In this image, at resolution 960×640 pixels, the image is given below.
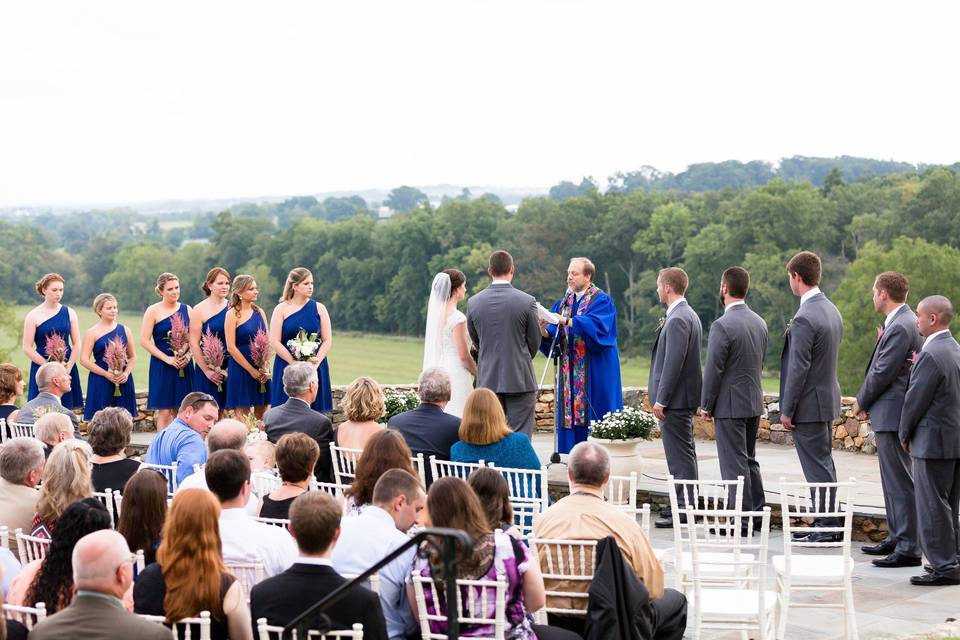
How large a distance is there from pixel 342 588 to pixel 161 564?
2.60 ft

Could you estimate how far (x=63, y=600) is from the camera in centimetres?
388

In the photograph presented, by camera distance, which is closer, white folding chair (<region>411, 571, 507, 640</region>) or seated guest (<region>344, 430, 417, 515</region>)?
white folding chair (<region>411, 571, 507, 640</region>)

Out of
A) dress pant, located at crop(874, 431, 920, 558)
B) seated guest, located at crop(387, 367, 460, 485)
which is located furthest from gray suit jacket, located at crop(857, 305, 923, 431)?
seated guest, located at crop(387, 367, 460, 485)

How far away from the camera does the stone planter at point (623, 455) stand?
8.88m

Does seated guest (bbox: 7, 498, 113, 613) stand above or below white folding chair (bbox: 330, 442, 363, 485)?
above

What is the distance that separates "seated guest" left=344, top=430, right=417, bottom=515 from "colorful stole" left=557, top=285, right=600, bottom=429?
4644mm

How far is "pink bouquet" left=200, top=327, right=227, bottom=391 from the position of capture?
10039mm

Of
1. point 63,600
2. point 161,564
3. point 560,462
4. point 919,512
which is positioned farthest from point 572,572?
point 560,462

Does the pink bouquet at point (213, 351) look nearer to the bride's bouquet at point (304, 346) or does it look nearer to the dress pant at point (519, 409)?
the bride's bouquet at point (304, 346)

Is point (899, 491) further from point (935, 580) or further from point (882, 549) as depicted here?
point (935, 580)

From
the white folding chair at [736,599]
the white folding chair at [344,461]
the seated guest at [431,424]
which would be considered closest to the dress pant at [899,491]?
the white folding chair at [736,599]

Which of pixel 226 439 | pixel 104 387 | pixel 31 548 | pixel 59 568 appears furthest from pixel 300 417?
pixel 104 387

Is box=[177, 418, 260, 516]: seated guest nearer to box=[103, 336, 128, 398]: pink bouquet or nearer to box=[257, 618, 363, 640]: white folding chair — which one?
box=[257, 618, 363, 640]: white folding chair

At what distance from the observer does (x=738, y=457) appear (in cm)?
791
